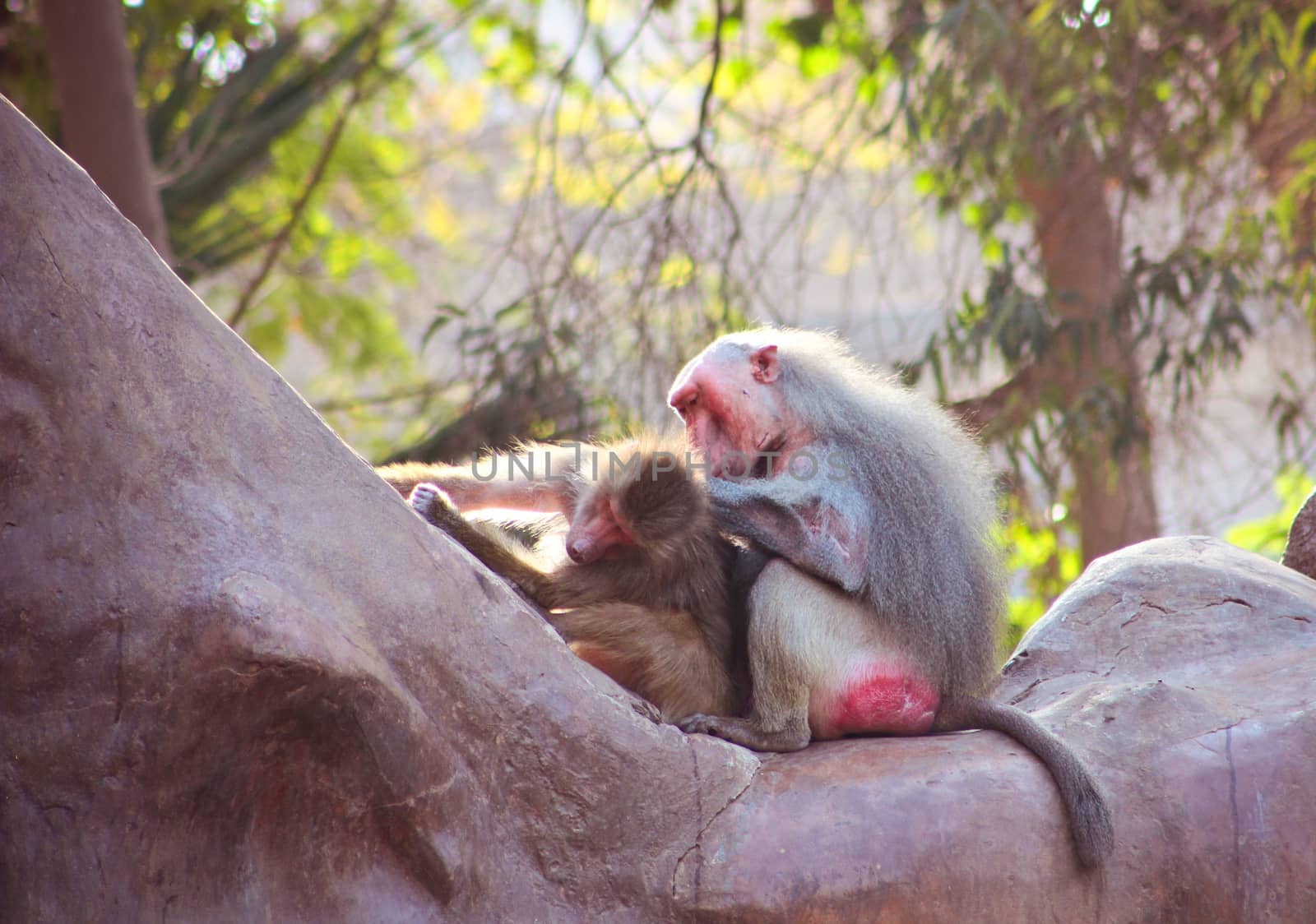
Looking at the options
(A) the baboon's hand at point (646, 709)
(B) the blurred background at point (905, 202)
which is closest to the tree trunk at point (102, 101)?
(B) the blurred background at point (905, 202)

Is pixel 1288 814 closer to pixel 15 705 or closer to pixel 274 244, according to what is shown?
pixel 15 705

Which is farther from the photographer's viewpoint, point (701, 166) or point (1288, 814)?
point (701, 166)

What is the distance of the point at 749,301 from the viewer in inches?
248

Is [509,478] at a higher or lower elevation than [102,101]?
lower

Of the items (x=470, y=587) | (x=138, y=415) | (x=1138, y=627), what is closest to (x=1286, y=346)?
(x=1138, y=627)

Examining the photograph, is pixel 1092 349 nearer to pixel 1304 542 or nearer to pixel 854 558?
pixel 1304 542

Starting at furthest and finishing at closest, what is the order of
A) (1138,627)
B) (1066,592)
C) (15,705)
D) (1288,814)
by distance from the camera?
1. (1066,592)
2. (1138,627)
3. (1288,814)
4. (15,705)

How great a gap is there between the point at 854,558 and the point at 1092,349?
3.35 metres

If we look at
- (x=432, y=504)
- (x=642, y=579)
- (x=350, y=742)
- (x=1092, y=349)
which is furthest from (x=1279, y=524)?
(x=350, y=742)

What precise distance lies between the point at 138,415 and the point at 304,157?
6819 millimetres

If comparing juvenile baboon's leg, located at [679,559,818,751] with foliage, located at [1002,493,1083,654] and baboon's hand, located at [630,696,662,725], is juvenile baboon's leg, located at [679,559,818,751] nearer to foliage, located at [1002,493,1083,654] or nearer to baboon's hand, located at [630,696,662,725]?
baboon's hand, located at [630,696,662,725]

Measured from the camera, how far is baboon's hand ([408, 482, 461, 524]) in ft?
10.2

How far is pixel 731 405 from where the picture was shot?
140 inches

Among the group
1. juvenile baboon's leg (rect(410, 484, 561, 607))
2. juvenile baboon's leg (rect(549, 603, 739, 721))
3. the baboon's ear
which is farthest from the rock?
juvenile baboon's leg (rect(410, 484, 561, 607))
